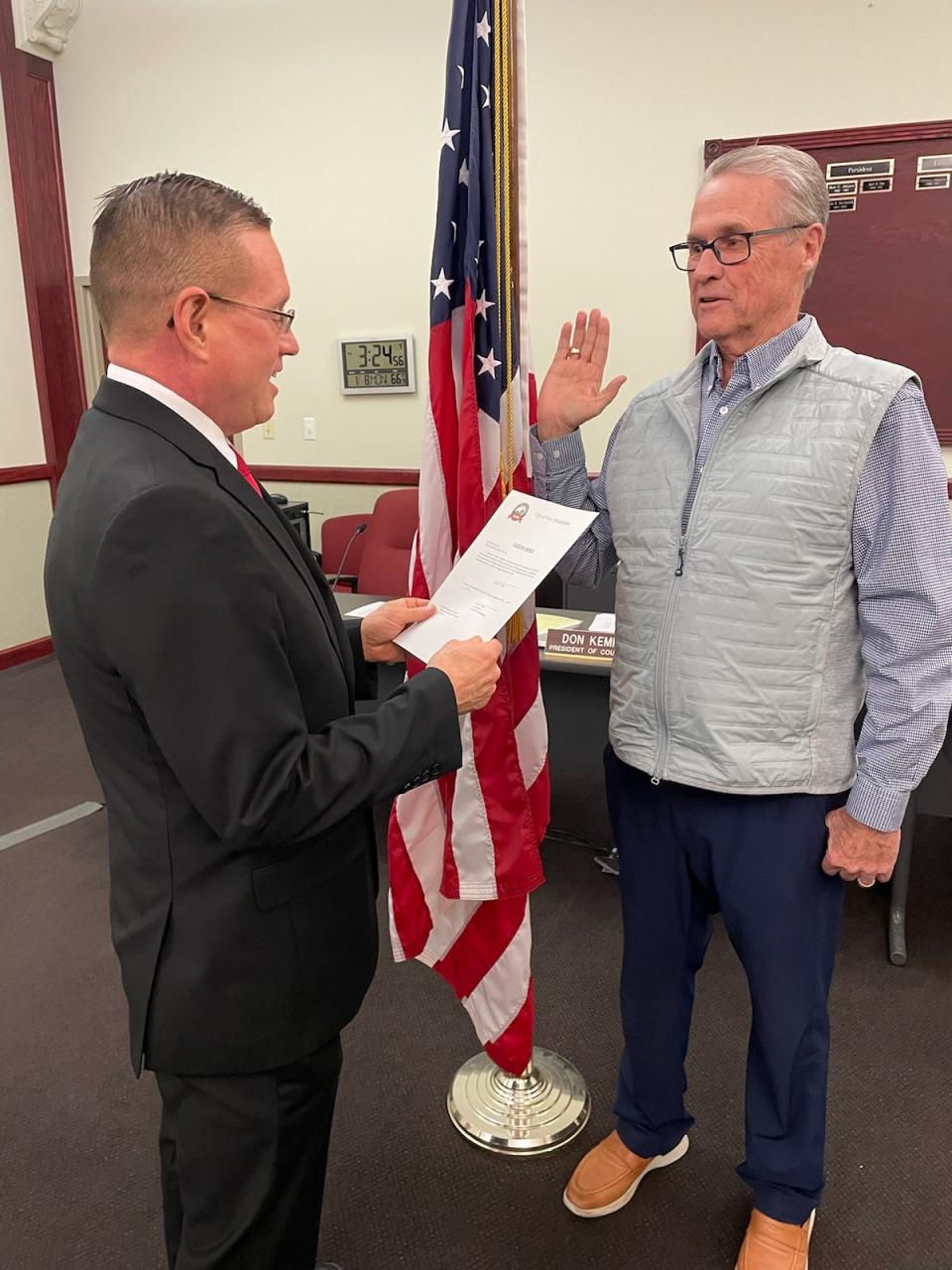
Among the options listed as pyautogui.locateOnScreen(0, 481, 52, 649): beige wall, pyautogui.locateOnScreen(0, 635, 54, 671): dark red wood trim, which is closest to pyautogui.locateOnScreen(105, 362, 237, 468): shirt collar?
pyautogui.locateOnScreen(0, 635, 54, 671): dark red wood trim

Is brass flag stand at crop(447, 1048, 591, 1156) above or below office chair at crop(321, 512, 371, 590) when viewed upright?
below

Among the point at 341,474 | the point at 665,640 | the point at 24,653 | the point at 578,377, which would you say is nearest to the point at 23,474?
the point at 24,653

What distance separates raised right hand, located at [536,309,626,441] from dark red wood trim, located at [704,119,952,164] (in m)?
2.70

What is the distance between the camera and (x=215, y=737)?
3.11 feet

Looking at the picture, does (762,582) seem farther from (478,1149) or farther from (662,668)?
(478,1149)

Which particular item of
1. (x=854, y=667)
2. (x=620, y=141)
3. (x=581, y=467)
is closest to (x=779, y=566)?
(x=854, y=667)

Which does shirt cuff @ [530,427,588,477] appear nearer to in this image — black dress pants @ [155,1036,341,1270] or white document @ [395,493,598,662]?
white document @ [395,493,598,662]

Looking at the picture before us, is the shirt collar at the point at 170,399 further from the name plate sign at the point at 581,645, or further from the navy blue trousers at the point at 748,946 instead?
the name plate sign at the point at 581,645

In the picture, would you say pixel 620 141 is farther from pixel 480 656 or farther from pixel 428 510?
pixel 480 656

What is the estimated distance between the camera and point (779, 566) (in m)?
1.34

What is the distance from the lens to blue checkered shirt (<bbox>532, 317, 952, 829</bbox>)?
1.27m

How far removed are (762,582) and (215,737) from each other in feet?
2.68

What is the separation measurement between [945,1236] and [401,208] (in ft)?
15.6

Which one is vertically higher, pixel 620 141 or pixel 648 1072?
pixel 620 141
